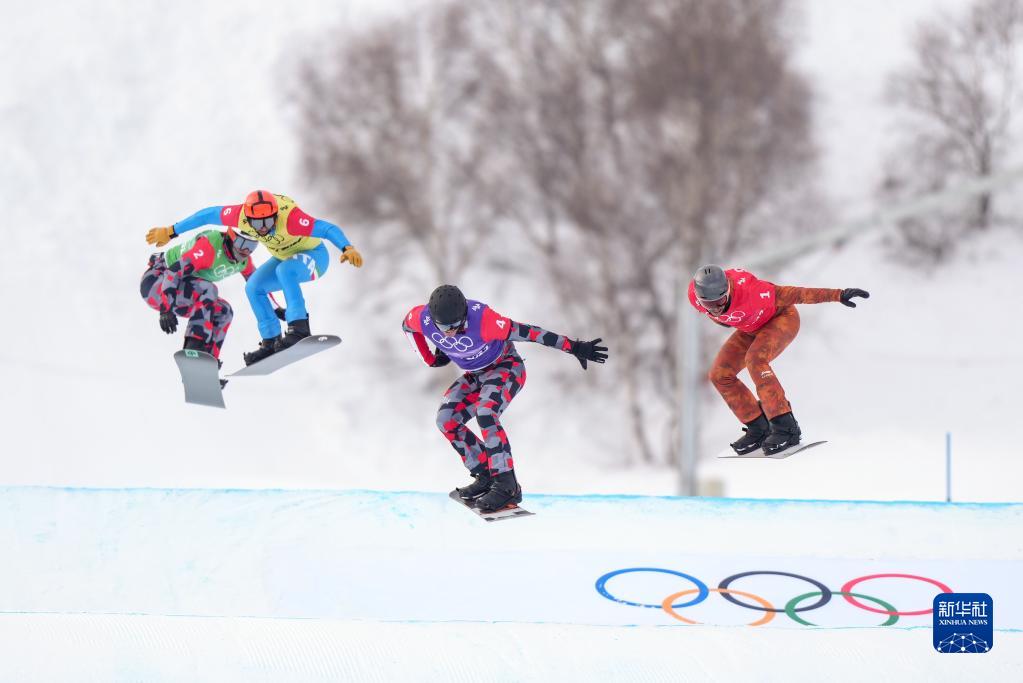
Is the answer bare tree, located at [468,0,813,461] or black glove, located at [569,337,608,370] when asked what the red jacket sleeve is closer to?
black glove, located at [569,337,608,370]

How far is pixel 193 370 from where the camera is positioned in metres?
8.18

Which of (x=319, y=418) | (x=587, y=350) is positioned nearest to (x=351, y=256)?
(x=587, y=350)

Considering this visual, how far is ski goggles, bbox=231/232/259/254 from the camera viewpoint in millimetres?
8125

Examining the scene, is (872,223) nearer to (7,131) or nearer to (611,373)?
(611,373)

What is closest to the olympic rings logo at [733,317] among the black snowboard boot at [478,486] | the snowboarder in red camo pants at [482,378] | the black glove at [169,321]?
the snowboarder in red camo pants at [482,378]

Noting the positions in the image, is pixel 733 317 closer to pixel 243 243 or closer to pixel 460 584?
pixel 243 243

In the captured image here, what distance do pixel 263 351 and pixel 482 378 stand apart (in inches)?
69.0

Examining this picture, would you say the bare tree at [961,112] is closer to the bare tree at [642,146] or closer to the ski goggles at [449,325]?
the bare tree at [642,146]

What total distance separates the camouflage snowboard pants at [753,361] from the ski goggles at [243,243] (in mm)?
3728

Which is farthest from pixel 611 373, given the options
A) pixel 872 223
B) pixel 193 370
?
pixel 193 370

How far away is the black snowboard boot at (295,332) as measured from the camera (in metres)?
8.09

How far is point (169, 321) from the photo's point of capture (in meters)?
8.16

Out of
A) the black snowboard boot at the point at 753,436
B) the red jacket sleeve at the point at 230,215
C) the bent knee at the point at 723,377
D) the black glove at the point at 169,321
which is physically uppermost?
the red jacket sleeve at the point at 230,215
